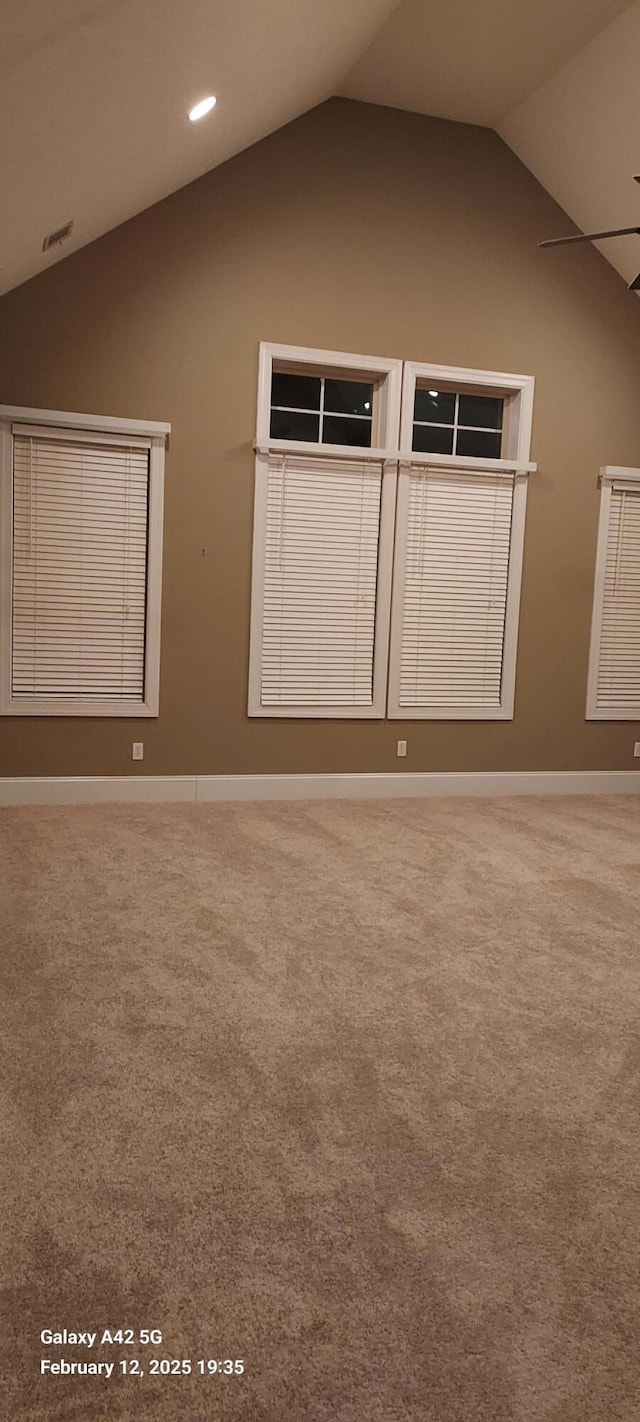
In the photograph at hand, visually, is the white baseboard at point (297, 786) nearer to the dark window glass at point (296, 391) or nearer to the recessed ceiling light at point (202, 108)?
the dark window glass at point (296, 391)

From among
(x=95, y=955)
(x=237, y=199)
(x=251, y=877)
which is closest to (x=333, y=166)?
(x=237, y=199)

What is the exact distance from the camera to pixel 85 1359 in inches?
59.7

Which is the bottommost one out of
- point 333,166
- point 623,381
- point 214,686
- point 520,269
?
point 214,686

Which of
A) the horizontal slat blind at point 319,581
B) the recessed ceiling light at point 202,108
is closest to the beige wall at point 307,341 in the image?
the horizontal slat blind at point 319,581

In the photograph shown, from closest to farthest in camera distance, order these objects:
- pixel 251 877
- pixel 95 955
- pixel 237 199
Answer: pixel 95 955, pixel 251 877, pixel 237 199

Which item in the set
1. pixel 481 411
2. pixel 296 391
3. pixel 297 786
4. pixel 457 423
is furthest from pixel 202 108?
pixel 297 786

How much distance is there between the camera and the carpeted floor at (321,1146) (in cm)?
152

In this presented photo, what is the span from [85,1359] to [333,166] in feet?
19.5

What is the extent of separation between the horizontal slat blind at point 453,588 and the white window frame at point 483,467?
35 mm

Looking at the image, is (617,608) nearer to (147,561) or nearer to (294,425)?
(294,425)

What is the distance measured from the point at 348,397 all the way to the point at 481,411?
3.05 ft

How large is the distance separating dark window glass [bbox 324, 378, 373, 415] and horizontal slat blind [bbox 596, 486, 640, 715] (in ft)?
5.94

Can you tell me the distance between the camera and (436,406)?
19.8ft

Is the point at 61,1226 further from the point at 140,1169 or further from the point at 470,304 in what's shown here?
the point at 470,304
